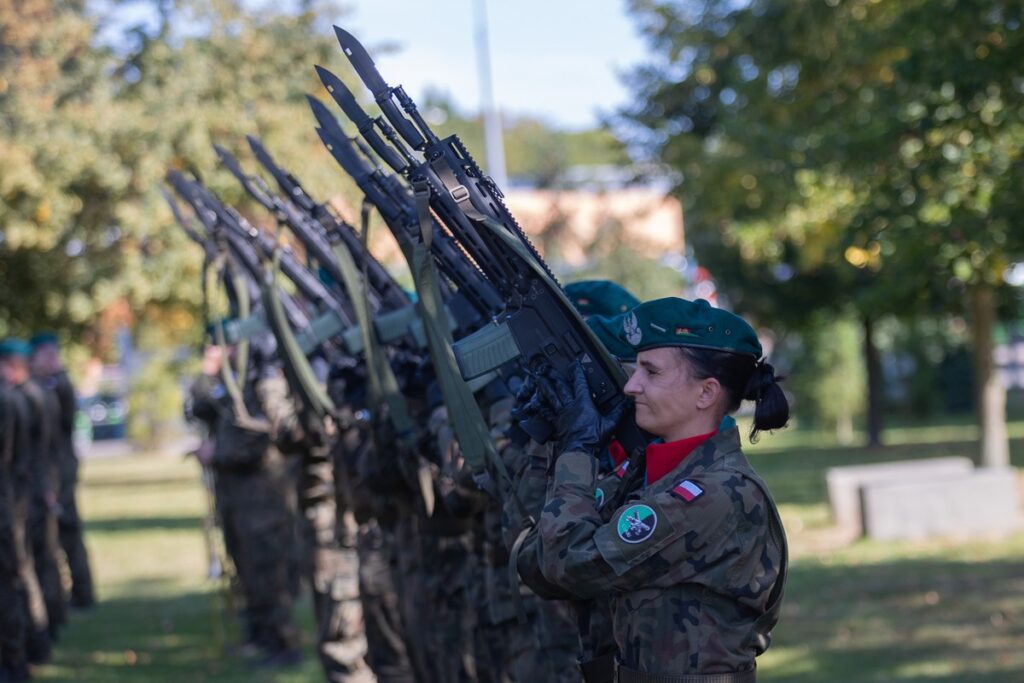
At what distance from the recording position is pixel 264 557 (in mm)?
9562

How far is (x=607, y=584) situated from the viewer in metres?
3.39

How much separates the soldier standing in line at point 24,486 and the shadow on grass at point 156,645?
0.23 metres

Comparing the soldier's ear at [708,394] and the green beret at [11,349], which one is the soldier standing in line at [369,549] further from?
the green beret at [11,349]

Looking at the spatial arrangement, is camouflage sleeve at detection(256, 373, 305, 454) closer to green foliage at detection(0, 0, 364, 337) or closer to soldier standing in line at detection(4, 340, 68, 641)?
soldier standing in line at detection(4, 340, 68, 641)

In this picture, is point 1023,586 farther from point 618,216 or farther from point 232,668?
point 618,216

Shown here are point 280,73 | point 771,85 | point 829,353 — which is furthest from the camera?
point 829,353

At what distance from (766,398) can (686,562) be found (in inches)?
18.7

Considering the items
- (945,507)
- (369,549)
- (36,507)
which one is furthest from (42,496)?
(945,507)

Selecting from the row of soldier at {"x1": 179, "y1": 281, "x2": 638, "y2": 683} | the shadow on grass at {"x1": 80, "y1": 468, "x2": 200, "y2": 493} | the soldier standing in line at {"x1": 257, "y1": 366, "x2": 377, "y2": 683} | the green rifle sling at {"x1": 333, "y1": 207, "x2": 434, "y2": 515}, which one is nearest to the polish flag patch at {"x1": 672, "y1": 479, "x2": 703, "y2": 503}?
the row of soldier at {"x1": 179, "y1": 281, "x2": 638, "y2": 683}

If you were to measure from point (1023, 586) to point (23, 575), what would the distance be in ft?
21.5

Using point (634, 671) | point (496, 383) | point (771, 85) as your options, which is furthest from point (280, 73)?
point (634, 671)

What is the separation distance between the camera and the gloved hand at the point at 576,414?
3639 millimetres

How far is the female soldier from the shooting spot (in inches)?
133

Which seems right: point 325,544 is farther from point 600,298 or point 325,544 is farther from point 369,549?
point 600,298
